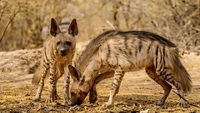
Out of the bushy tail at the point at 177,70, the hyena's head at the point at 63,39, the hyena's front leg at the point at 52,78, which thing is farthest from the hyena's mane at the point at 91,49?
the bushy tail at the point at 177,70

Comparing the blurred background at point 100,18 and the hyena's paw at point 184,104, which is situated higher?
the blurred background at point 100,18

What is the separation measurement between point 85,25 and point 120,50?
13.9m

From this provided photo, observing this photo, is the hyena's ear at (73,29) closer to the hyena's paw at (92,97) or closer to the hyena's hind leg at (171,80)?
the hyena's paw at (92,97)

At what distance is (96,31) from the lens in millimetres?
20938

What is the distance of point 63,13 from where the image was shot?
20250 millimetres

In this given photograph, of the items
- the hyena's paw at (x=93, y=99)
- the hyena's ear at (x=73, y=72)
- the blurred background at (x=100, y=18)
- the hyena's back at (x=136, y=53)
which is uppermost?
the blurred background at (x=100, y=18)

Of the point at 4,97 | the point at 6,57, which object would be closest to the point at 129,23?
the point at 6,57

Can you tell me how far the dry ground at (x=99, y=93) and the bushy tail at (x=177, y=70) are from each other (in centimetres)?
35

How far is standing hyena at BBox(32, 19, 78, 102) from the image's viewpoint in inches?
338

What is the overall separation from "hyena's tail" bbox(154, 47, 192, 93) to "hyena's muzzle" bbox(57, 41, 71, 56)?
130 centimetres

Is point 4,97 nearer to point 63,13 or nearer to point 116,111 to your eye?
point 116,111

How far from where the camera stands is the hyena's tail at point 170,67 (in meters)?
8.37

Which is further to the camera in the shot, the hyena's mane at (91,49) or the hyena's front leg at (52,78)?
the hyena's front leg at (52,78)

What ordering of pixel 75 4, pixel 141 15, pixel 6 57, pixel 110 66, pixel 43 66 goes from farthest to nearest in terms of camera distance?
pixel 75 4
pixel 141 15
pixel 6 57
pixel 43 66
pixel 110 66
